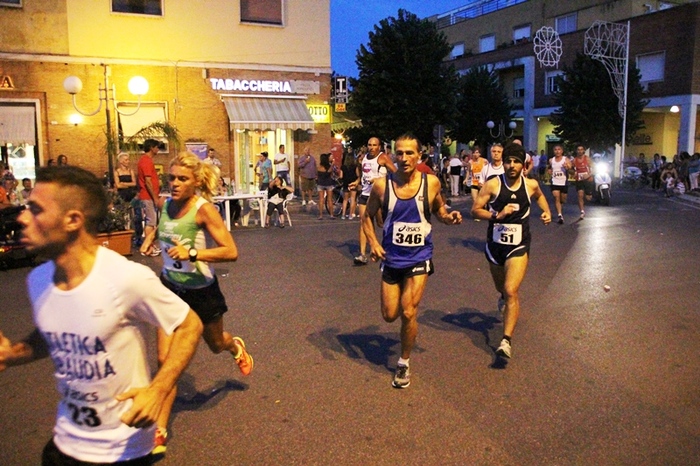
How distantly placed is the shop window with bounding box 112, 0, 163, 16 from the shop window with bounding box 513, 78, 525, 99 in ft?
94.4

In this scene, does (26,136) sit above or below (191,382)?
above

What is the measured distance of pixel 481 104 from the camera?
40.8 meters

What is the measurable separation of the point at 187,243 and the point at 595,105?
103ft

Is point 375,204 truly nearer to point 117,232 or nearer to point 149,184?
point 117,232

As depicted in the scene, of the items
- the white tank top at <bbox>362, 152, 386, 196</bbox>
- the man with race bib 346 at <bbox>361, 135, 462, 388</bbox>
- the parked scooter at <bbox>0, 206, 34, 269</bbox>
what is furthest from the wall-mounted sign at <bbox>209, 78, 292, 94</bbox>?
the man with race bib 346 at <bbox>361, 135, 462, 388</bbox>

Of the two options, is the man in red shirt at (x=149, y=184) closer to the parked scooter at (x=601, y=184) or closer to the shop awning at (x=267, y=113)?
the shop awning at (x=267, y=113)

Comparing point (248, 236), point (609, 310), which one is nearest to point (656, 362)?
point (609, 310)

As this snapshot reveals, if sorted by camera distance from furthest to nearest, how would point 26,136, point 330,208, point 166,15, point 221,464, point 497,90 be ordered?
point 497,90
point 166,15
point 26,136
point 330,208
point 221,464

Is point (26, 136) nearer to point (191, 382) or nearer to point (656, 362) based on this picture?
point (191, 382)

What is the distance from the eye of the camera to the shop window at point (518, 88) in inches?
1704

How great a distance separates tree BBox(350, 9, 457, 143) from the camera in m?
27.7

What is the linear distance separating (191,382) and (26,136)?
57.0ft

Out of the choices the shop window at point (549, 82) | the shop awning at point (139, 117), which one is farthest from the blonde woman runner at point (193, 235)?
the shop window at point (549, 82)

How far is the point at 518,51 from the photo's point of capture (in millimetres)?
42719
